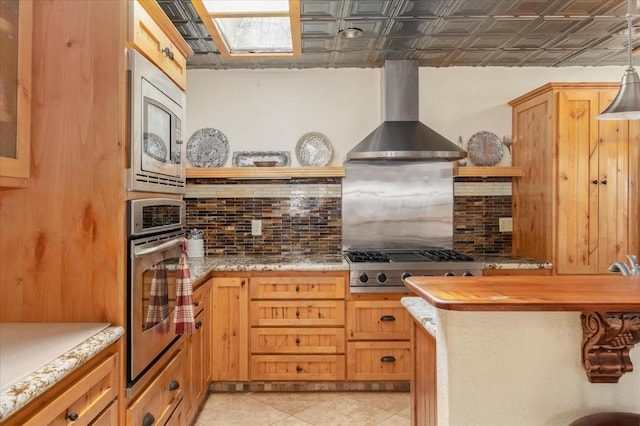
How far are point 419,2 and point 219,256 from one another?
7.75 ft

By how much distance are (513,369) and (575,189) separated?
2250 mm

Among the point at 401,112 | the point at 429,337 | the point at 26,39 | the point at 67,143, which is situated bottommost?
the point at 429,337

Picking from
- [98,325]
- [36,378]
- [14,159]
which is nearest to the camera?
[36,378]

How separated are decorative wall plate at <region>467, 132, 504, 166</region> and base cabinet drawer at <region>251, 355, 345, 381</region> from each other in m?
2.02

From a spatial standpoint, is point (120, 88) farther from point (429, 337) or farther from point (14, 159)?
point (429, 337)

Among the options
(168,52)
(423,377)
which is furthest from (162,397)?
(168,52)

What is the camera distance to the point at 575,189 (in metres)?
3.17

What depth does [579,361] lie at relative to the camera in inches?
54.5

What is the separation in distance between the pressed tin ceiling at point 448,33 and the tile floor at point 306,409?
97.3 inches

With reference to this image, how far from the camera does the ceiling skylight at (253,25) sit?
5.49ft

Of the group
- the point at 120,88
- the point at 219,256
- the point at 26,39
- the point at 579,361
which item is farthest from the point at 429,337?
the point at 219,256

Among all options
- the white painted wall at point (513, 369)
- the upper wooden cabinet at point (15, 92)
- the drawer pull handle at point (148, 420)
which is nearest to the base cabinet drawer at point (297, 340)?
the drawer pull handle at point (148, 420)

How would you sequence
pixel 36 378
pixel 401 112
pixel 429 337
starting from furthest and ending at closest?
pixel 401 112 → pixel 429 337 → pixel 36 378

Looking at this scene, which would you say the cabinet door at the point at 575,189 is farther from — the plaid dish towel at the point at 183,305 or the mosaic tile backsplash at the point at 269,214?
the plaid dish towel at the point at 183,305
